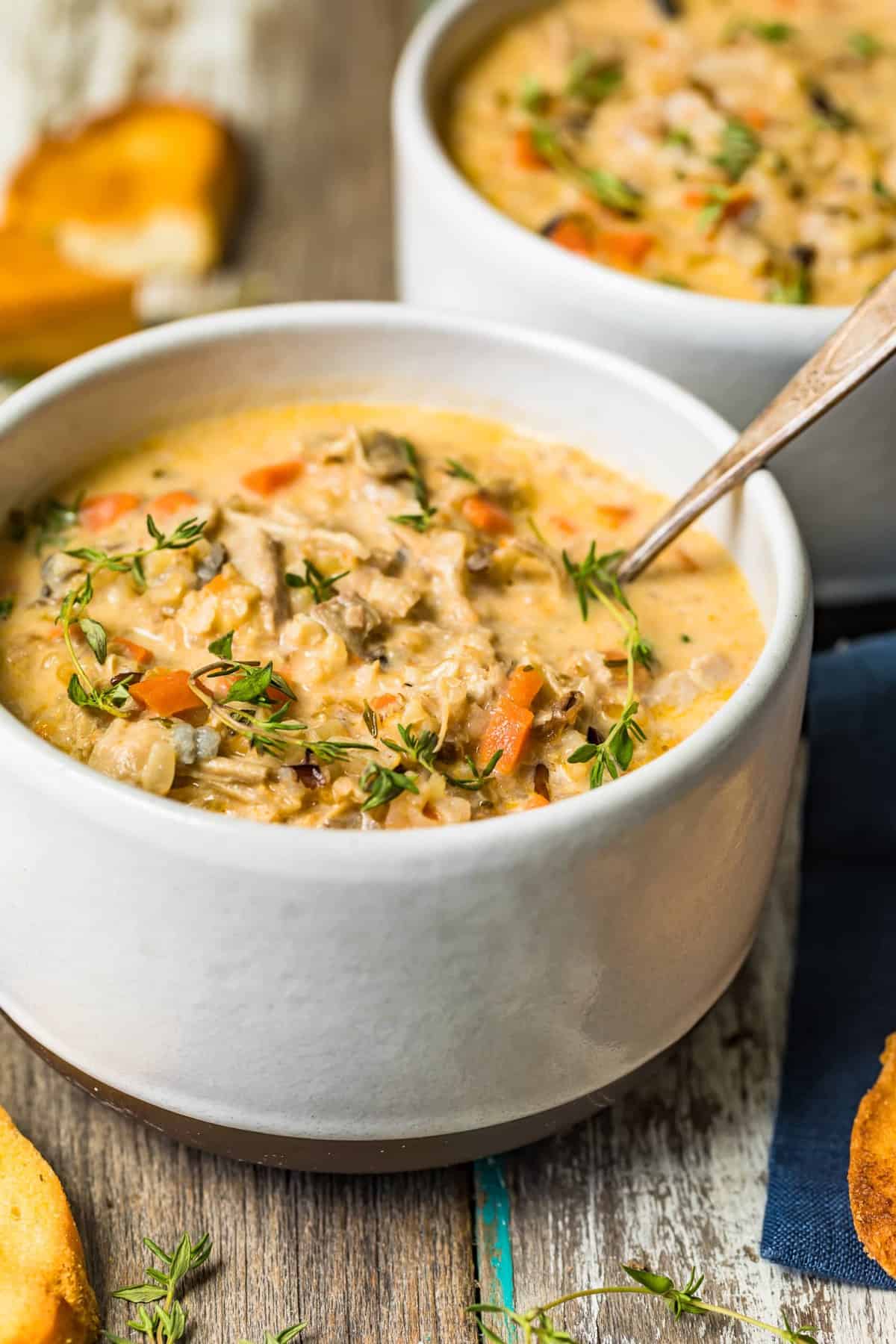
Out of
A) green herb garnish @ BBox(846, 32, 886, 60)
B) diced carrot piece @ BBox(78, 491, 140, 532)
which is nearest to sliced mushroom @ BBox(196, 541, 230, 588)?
diced carrot piece @ BBox(78, 491, 140, 532)

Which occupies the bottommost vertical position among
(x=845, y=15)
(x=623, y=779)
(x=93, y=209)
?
(x=623, y=779)

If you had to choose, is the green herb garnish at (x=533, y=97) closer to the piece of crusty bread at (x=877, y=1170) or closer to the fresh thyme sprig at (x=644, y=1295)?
the piece of crusty bread at (x=877, y=1170)

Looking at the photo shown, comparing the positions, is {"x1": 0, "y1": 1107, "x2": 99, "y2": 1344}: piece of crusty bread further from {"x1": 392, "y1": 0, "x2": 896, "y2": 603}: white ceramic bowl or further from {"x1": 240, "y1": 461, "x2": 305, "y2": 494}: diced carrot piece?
{"x1": 392, "y1": 0, "x2": 896, "y2": 603}: white ceramic bowl

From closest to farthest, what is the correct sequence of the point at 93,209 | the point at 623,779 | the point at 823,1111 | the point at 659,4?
the point at 623,779 → the point at 823,1111 → the point at 659,4 → the point at 93,209

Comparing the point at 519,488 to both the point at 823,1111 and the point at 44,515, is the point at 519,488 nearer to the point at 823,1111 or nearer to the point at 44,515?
the point at 44,515

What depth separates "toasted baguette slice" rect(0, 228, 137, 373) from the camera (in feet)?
12.7

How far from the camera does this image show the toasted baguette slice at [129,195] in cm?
407

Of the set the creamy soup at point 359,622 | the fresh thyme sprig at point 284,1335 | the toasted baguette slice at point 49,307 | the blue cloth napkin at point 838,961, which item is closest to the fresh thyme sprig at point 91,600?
the creamy soup at point 359,622

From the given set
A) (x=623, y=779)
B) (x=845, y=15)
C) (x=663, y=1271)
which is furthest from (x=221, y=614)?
(x=845, y=15)

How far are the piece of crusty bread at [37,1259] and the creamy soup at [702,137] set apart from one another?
186 cm

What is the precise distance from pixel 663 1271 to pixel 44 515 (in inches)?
56.9

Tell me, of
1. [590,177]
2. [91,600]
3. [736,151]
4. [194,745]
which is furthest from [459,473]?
[736,151]

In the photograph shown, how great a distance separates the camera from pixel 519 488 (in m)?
2.67

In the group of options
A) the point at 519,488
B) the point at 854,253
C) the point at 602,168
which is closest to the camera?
the point at 519,488
